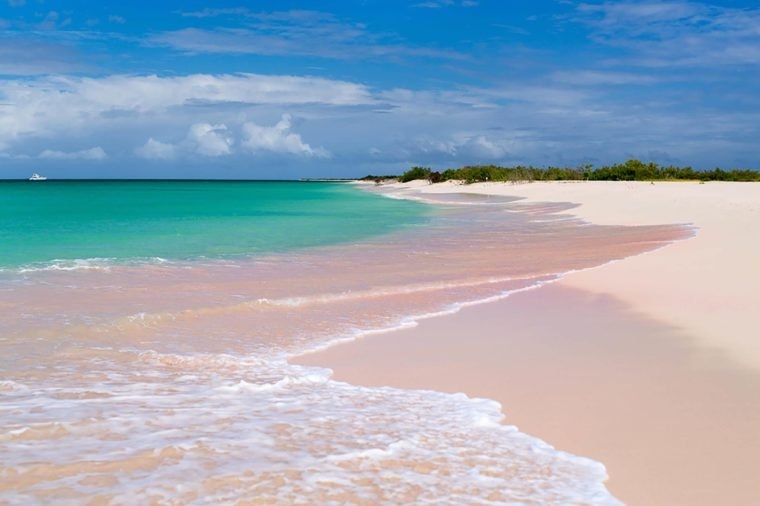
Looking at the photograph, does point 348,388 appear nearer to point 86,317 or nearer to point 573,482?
point 573,482

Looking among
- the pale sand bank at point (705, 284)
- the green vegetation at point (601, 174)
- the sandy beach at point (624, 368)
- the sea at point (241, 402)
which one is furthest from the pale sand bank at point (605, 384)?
the green vegetation at point (601, 174)

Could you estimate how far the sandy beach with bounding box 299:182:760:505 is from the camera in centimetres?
433

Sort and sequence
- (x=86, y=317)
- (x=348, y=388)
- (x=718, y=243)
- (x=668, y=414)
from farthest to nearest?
(x=718, y=243), (x=86, y=317), (x=348, y=388), (x=668, y=414)

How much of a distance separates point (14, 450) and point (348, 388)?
2621 mm

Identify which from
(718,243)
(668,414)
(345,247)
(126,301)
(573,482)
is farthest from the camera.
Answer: (345,247)

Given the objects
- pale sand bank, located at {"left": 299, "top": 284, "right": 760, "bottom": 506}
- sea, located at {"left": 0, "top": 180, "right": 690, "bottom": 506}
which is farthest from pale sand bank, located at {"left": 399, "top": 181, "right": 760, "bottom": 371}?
sea, located at {"left": 0, "top": 180, "right": 690, "bottom": 506}

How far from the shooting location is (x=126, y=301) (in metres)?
10.4

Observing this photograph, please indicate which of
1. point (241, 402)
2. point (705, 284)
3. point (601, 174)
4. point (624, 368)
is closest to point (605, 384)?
point (624, 368)

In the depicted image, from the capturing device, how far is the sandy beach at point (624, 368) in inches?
170

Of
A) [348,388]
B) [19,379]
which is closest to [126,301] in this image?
[19,379]

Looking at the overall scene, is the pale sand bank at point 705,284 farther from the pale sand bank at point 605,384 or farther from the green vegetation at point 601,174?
the green vegetation at point 601,174

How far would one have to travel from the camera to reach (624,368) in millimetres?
6418

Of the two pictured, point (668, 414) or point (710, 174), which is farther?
point (710, 174)

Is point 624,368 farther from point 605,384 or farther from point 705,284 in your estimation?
point 705,284
